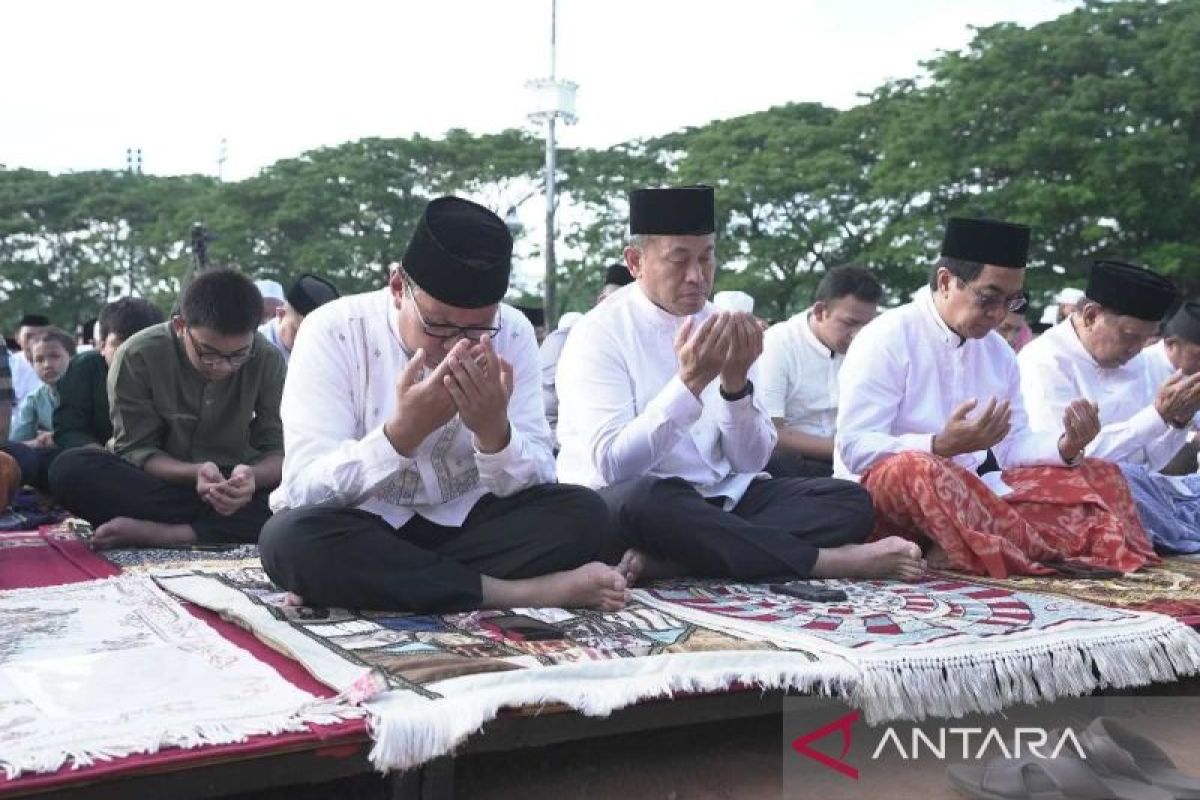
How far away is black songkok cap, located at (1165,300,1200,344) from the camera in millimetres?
5328

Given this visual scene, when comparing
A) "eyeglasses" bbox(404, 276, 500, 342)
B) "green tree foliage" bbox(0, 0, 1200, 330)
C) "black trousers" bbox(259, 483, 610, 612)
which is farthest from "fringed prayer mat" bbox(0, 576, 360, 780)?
"green tree foliage" bbox(0, 0, 1200, 330)

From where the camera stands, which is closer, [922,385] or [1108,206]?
[922,385]

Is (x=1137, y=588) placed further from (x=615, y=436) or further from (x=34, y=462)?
(x=34, y=462)

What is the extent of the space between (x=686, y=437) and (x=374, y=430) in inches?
48.2

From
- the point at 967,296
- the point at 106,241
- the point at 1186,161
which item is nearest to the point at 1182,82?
the point at 1186,161

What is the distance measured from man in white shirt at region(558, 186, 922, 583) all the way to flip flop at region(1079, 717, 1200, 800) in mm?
1314

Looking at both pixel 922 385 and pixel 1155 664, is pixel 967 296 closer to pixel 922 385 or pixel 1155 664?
pixel 922 385

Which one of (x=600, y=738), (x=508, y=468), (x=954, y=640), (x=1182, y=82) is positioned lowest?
(x=600, y=738)

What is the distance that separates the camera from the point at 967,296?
4.40 m

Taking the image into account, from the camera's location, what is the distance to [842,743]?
9.24 ft

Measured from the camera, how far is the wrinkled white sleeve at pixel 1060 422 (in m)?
4.88

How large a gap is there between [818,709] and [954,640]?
0.42 m

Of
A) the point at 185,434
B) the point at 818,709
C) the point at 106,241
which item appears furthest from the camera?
the point at 106,241

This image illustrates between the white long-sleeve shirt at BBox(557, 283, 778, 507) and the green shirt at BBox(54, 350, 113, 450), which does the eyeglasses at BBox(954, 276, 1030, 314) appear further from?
the green shirt at BBox(54, 350, 113, 450)
